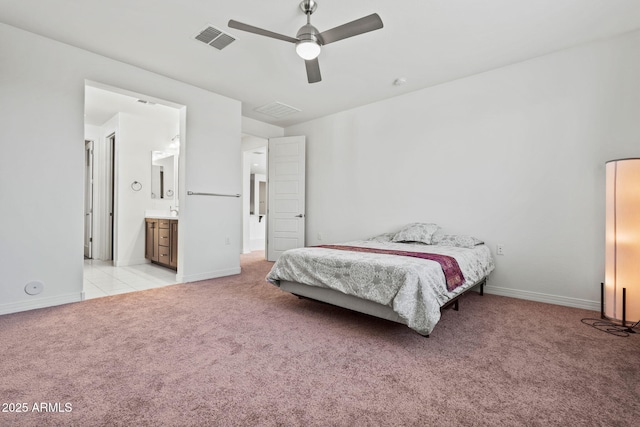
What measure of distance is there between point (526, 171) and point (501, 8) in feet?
5.40

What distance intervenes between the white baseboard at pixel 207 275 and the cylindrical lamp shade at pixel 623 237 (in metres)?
4.17

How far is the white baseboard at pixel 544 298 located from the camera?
9.44ft

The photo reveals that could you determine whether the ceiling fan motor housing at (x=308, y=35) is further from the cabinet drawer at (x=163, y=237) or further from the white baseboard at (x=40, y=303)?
the cabinet drawer at (x=163, y=237)

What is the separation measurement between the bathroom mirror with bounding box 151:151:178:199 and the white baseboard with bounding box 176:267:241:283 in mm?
2351

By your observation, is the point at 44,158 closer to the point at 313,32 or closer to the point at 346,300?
the point at 313,32

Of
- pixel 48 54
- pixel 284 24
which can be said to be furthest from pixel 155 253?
pixel 284 24

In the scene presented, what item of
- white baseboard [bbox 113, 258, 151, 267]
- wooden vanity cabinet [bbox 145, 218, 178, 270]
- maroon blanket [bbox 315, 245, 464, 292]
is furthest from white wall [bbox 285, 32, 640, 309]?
white baseboard [bbox 113, 258, 151, 267]

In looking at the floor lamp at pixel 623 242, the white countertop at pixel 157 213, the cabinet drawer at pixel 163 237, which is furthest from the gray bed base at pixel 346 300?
the white countertop at pixel 157 213

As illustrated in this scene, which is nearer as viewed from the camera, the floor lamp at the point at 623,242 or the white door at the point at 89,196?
the floor lamp at the point at 623,242

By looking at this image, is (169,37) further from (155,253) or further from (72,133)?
(155,253)

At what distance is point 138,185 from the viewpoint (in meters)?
5.27

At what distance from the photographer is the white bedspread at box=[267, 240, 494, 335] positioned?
2.04 meters

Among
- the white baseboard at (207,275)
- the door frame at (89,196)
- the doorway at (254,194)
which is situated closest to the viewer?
the white baseboard at (207,275)

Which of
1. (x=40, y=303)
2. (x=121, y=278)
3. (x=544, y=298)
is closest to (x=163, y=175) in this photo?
(x=121, y=278)
